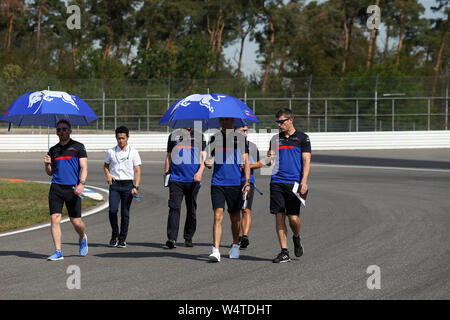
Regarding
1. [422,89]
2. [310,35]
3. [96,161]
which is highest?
[310,35]

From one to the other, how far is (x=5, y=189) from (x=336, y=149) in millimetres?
23554

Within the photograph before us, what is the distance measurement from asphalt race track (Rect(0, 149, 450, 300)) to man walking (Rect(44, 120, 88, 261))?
0.53 meters

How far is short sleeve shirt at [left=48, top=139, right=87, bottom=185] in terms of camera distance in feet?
28.8

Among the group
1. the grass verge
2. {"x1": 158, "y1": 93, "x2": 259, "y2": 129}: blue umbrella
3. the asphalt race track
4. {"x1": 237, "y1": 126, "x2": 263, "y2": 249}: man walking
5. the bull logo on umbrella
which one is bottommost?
the grass verge

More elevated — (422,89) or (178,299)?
(422,89)

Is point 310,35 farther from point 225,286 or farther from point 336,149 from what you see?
point 225,286

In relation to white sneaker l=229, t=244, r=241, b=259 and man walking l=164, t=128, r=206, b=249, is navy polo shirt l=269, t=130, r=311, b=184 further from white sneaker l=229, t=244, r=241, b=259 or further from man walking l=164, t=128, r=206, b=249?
man walking l=164, t=128, r=206, b=249

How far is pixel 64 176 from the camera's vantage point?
A: 28.7 feet

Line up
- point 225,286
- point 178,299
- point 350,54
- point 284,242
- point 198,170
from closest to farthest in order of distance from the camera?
1. point 178,299
2. point 225,286
3. point 284,242
4. point 198,170
5. point 350,54

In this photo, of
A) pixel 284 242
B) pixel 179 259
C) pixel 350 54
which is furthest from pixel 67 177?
pixel 350 54

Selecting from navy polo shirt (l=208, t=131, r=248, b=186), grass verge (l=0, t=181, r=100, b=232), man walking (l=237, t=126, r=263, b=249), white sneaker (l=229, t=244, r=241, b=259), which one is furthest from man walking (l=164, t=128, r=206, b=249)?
grass verge (l=0, t=181, r=100, b=232)

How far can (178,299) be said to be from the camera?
6.59 m
